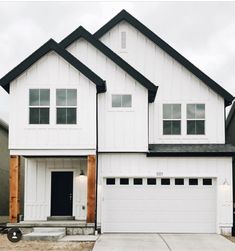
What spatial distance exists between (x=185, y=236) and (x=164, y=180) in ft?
8.92

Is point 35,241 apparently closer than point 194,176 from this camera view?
Yes

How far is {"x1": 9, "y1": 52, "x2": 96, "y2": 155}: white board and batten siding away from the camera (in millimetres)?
21672

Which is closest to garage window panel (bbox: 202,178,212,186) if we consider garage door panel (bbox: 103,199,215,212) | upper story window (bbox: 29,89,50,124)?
garage door panel (bbox: 103,199,215,212)

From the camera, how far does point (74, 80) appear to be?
21.9 meters

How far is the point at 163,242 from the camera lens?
18844 mm

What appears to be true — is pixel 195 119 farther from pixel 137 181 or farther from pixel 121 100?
pixel 137 181

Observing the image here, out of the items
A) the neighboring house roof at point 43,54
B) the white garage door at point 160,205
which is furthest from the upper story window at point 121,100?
the white garage door at point 160,205

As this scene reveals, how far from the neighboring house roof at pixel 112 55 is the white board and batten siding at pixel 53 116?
73.0 inches

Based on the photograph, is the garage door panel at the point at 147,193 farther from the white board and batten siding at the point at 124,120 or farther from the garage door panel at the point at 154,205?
the white board and batten siding at the point at 124,120

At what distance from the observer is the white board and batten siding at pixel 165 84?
78.5 ft

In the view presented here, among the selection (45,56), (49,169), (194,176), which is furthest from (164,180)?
(45,56)

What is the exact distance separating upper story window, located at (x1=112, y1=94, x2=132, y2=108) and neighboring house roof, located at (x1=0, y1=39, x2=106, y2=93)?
1.29m

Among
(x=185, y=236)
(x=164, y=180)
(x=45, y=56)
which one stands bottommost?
(x=185, y=236)

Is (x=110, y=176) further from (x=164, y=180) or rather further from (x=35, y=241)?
(x=35, y=241)
